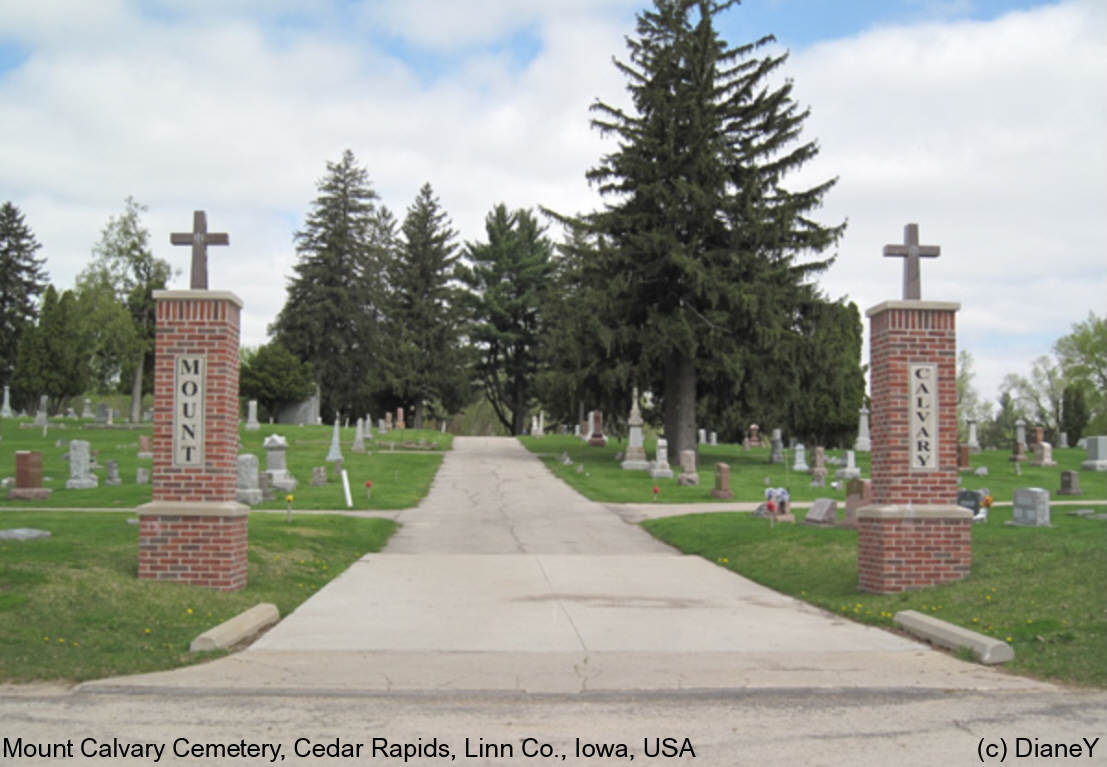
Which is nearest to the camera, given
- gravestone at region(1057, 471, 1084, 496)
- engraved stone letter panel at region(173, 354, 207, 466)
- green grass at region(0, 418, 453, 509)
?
engraved stone letter panel at region(173, 354, 207, 466)

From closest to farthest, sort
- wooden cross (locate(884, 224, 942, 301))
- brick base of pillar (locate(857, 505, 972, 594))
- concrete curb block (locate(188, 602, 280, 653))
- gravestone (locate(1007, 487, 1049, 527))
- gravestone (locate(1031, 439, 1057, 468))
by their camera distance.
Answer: concrete curb block (locate(188, 602, 280, 653)) → brick base of pillar (locate(857, 505, 972, 594)) → wooden cross (locate(884, 224, 942, 301)) → gravestone (locate(1007, 487, 1049, 527)) → gravestone (locate(1031, 439, 1057, 468))

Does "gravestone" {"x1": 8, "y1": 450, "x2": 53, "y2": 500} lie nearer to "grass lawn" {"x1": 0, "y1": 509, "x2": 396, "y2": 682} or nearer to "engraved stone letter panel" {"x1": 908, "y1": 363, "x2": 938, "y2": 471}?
"grass lawn" {"x1": 0, "y1": 509, "x2": 396, "y2": 682}

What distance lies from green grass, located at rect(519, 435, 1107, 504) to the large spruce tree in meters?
3.26

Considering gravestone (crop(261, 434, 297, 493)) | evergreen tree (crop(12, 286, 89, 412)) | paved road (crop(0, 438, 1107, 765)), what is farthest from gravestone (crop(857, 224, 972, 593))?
evergreen tree (crop(12, 286, 89, 412))

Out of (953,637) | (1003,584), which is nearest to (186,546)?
(953,637)

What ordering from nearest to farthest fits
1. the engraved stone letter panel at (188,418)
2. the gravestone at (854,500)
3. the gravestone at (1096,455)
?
the engraved stone letter panel at (188,418), the gravestone at (854,500), the gravestone at (1096,455)

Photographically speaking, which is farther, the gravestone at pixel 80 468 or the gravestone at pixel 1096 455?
the gravestone at pixel 1096 455

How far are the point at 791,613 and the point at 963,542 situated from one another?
7.22 ft

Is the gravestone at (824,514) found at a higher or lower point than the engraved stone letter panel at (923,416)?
lower

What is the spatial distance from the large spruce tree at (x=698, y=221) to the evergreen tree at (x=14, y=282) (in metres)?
48.1

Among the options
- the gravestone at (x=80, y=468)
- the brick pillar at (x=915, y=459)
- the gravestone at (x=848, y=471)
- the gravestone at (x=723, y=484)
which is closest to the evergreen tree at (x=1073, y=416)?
the gravestone at (x=848, y=471)

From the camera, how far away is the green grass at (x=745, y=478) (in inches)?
1041

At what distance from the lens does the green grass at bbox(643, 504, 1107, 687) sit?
7.90 meters

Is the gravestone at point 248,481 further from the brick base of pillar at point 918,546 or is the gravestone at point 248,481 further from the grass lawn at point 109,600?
the brick base of pillar at point 918,546
